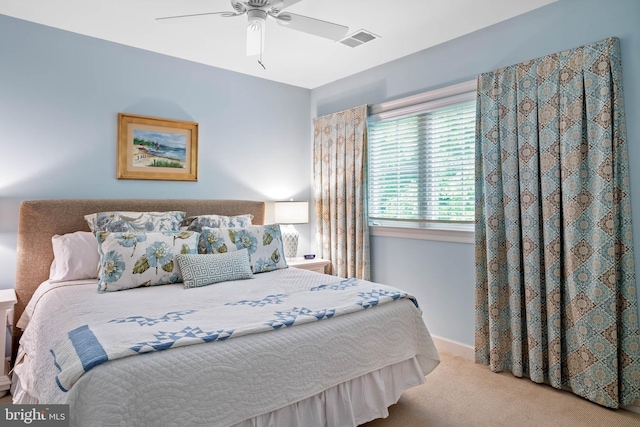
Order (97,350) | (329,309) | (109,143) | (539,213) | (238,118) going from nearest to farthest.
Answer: (97,350)
(329,309)
(539,213)
(109,143)
(238,118)

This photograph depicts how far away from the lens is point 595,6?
2412mm

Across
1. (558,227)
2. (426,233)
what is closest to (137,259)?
(426,233)

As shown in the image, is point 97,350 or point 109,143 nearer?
point 97,350

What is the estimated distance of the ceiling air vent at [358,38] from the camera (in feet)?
9.83

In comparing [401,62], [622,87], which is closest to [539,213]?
[622,87]

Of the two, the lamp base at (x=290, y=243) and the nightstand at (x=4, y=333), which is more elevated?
the lamp base at (x=290, y=243)

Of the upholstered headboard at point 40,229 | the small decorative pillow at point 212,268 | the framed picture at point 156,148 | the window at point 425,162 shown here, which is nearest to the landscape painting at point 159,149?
the framed picture at point 156,148

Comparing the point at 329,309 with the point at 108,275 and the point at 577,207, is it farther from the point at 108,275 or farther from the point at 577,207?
the point at 577,207

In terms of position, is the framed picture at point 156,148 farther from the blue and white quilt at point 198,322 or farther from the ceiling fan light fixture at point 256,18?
the blue and white quilt at point 198,322

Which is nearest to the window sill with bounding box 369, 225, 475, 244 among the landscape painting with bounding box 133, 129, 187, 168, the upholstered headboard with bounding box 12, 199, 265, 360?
the landscape painting with bounding box 133, 129, 187, 168

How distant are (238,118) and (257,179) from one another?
66cm

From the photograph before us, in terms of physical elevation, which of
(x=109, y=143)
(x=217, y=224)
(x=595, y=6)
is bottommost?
(x=217, y=224)

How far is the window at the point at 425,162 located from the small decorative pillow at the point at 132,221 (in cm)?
192

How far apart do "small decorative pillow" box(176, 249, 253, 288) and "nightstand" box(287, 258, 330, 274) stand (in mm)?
1014
